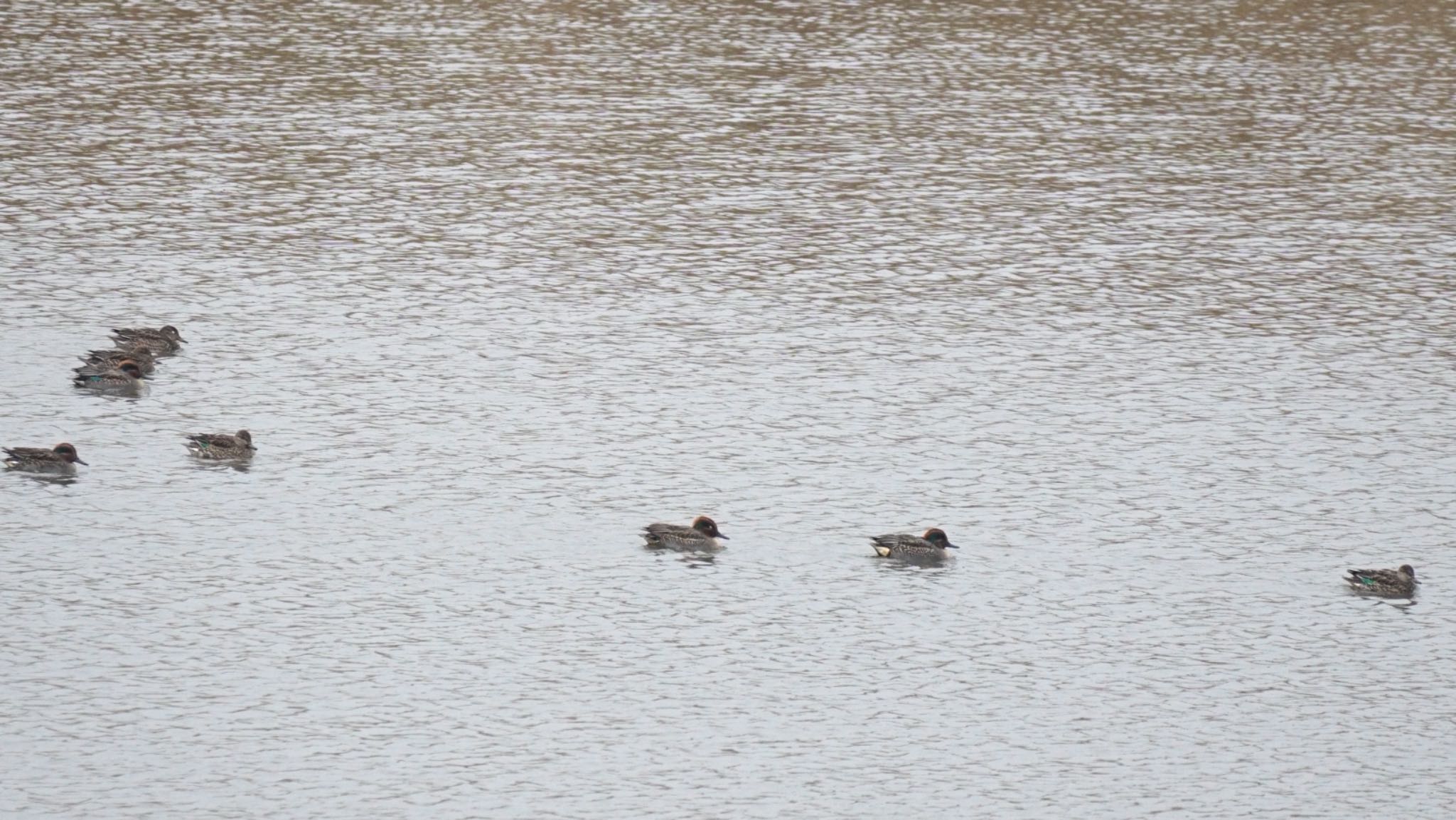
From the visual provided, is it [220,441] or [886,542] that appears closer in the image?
[886,542]

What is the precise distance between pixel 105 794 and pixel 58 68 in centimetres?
4812

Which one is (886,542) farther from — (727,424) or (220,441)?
(220,441)

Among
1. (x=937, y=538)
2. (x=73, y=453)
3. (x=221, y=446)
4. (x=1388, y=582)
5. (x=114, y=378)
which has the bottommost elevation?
(x=1388, y=582)

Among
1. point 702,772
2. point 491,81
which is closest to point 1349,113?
point 491,81

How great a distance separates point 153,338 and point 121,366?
1811 mm

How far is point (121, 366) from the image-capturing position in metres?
43.7

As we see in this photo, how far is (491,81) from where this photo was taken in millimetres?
72438

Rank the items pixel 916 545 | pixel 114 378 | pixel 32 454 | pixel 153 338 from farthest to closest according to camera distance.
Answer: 1. pixel 153 338
2. pixel 114 378
3. pixel 32 454
4. pixel 916 545

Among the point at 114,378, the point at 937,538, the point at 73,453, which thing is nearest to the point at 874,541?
the point at 937,538

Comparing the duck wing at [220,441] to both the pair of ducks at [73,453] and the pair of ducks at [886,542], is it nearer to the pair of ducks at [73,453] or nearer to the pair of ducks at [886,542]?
the pair of ducks at [73,453]

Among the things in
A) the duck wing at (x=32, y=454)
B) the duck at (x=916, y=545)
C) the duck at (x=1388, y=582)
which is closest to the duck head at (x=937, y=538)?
the duck at (x=916, y=545)

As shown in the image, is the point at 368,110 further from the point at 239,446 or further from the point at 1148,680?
the point at 1148,680

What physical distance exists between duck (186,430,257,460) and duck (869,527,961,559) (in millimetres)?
12208

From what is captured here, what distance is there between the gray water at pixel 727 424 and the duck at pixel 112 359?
27.3 inches
